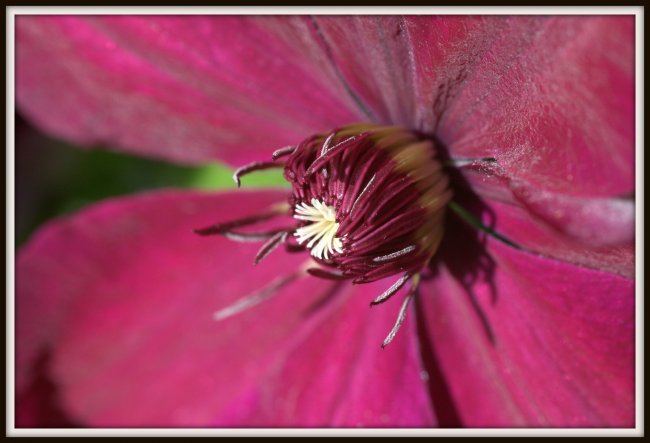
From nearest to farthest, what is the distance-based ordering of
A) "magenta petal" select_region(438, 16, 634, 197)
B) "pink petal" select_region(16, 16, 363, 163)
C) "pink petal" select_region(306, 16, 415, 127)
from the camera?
1. "magenta petal" select_region(438, 16, 634, 197)
2. "pink petal" select_region(306, 16, 415, 127)
3. "pink petal" select_region(16, 16, 363, 163)

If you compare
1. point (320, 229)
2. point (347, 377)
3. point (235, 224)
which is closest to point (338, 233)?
point (320, 229)

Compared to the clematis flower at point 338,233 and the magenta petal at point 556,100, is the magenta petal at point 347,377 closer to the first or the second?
the clematis flower at point 338,233

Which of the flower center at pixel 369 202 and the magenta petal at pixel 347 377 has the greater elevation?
the flower center at pixel 369 202

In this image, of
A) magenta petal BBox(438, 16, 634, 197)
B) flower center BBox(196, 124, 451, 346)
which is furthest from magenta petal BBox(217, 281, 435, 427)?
magenta petal BBox(438, 16, 634, 197)

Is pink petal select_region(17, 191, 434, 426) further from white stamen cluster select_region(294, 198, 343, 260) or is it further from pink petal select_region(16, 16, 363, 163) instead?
white stamen cluster select_region(294, 198, 343, 260)

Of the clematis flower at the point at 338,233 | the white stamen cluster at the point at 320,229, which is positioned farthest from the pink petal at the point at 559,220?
the white stamen cluster at the point at 320,229

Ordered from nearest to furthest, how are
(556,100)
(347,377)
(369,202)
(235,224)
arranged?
(556,100) < (369,202) < (235,224) < (347,377)

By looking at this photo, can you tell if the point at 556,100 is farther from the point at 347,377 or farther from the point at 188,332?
the point at 188,332
